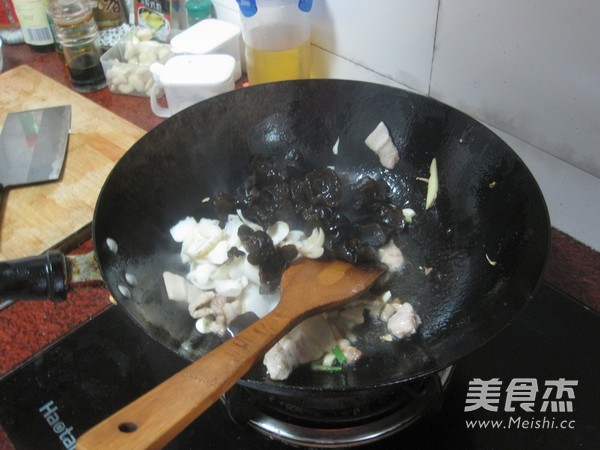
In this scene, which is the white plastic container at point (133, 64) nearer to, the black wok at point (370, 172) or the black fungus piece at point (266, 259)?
the black wok at point (370, 172)

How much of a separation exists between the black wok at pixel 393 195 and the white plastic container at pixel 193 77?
0.19 m

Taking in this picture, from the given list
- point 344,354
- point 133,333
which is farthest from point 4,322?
point 344,354

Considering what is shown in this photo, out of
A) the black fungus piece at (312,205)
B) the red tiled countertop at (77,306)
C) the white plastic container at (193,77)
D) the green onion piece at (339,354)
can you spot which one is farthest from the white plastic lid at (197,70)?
the green onion piece at (339,354)

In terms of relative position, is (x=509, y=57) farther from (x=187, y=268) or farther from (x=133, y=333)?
(x=133, y=333)

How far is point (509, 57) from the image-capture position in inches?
34.2

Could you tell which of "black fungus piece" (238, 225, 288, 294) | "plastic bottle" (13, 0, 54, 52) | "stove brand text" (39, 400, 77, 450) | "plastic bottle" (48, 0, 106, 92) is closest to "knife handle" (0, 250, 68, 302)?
"stove brand text" (39, 400, 77, 450)

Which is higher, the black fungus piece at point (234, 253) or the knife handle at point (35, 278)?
the knife handle at point (35, 278)

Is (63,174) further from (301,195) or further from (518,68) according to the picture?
(518,68)

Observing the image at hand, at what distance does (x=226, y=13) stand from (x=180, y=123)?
0.52m

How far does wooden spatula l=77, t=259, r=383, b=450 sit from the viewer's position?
0.45 meters

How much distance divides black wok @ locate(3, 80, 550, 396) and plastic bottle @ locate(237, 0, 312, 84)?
0.61 feet

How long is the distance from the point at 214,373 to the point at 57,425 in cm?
37

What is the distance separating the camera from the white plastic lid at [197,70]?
116 cm

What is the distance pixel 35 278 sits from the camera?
0.71 meters
